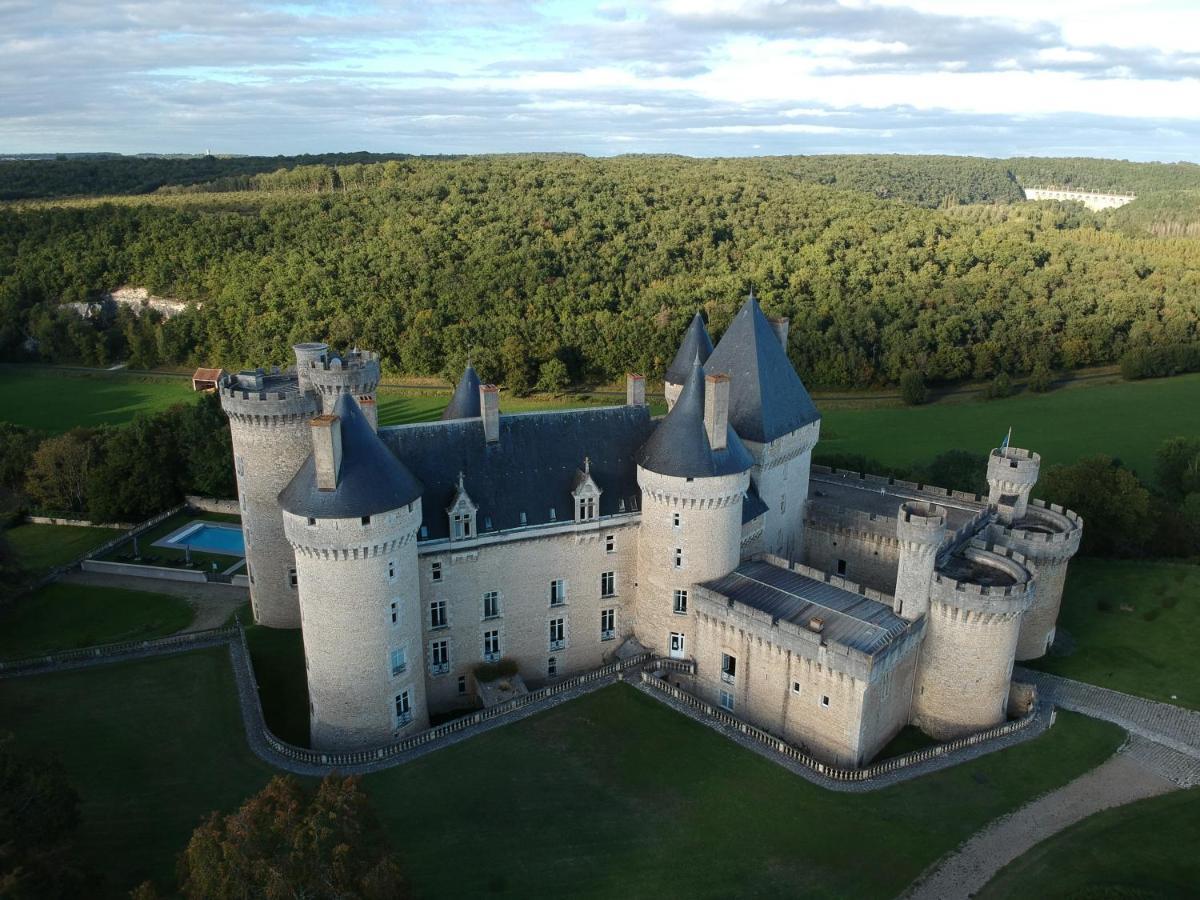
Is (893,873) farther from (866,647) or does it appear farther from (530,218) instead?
(530,218)

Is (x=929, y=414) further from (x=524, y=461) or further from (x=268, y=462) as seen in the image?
(x=268, y=462)

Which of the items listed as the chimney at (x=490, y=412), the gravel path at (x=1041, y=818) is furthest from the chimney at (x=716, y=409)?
the gravel path at (x=1041, y=818)

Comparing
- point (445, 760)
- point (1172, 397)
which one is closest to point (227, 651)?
point (445, 760)

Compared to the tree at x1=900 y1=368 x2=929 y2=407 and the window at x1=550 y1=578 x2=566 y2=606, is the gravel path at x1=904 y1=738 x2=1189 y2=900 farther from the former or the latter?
the tree at x1=900 y1=368 x2=929 y2=407

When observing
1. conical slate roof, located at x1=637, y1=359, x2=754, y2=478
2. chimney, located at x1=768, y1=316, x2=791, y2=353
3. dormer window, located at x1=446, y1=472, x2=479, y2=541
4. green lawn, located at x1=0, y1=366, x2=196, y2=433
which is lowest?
green lawn, located at x1=0, y1=366, x2=196, y2=433

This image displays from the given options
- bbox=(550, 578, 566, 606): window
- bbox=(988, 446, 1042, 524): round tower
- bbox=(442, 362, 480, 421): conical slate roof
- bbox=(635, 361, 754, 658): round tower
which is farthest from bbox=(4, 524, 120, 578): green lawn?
bbox=(988, 446, 1042, 524): round tower
